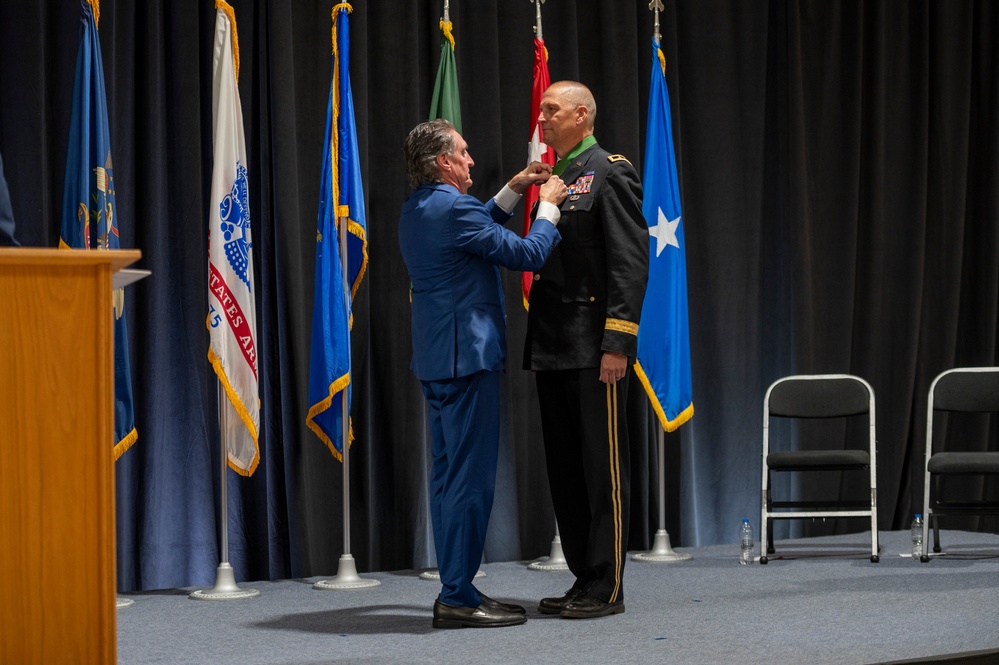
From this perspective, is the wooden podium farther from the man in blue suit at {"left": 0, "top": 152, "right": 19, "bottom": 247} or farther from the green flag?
the green flag

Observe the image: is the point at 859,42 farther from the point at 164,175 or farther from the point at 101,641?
the point at 101,641

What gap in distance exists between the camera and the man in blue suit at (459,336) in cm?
341

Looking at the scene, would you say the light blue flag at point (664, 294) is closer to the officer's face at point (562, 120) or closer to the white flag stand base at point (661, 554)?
the white flag stand base at point (661, 554)

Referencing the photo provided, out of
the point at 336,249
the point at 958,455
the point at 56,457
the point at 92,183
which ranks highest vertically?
the point at 92,183

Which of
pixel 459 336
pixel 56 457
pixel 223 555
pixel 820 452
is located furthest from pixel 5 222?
pixel 820 452

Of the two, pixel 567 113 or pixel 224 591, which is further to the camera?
pixel 224 591

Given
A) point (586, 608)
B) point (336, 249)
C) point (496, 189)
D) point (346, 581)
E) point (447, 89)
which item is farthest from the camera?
point (496, 189)

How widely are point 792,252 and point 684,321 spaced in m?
1.31

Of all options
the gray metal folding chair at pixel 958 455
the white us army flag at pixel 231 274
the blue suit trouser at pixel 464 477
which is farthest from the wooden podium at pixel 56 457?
the gray metal folding chair at pixel 958 455

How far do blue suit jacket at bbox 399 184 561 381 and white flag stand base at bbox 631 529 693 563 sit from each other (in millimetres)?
2019

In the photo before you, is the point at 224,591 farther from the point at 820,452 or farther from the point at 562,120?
the point at 820,452

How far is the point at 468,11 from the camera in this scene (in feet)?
18.1

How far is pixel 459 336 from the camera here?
3.43 m

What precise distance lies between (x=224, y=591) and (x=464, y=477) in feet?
4.69
